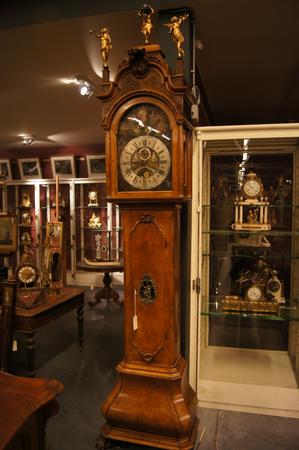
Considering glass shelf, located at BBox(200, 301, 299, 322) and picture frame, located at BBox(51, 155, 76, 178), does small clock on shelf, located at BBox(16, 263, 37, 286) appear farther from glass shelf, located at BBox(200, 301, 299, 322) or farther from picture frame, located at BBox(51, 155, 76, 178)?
picture frame, located at BBox(51, 155, 76, 178)

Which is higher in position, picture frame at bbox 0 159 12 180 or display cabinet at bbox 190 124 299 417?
picture frame at bbox 0 159 12 180

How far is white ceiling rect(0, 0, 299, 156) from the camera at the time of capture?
2.14m

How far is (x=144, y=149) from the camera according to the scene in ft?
6.01

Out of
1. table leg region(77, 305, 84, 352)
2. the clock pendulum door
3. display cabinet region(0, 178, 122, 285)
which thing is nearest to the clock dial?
the clock pendulum door

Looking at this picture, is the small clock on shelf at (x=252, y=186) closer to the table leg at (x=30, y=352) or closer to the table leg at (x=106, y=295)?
the table leg at (x=30, y=352)

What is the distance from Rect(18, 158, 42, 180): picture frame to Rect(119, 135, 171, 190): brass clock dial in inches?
192

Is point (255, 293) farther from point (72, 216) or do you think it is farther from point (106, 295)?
point (72, 216)

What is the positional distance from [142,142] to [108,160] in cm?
20

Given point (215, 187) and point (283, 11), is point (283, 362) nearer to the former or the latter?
point (215, 187)

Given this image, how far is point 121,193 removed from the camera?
73.7 inches

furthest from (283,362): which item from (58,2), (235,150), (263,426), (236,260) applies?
(58,2)

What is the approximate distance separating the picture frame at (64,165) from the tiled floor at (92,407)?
9.96ft

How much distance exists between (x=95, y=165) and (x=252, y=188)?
3.94 m

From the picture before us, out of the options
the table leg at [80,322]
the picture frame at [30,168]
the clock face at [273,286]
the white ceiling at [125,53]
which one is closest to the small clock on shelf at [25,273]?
the table leg at [80,322]
